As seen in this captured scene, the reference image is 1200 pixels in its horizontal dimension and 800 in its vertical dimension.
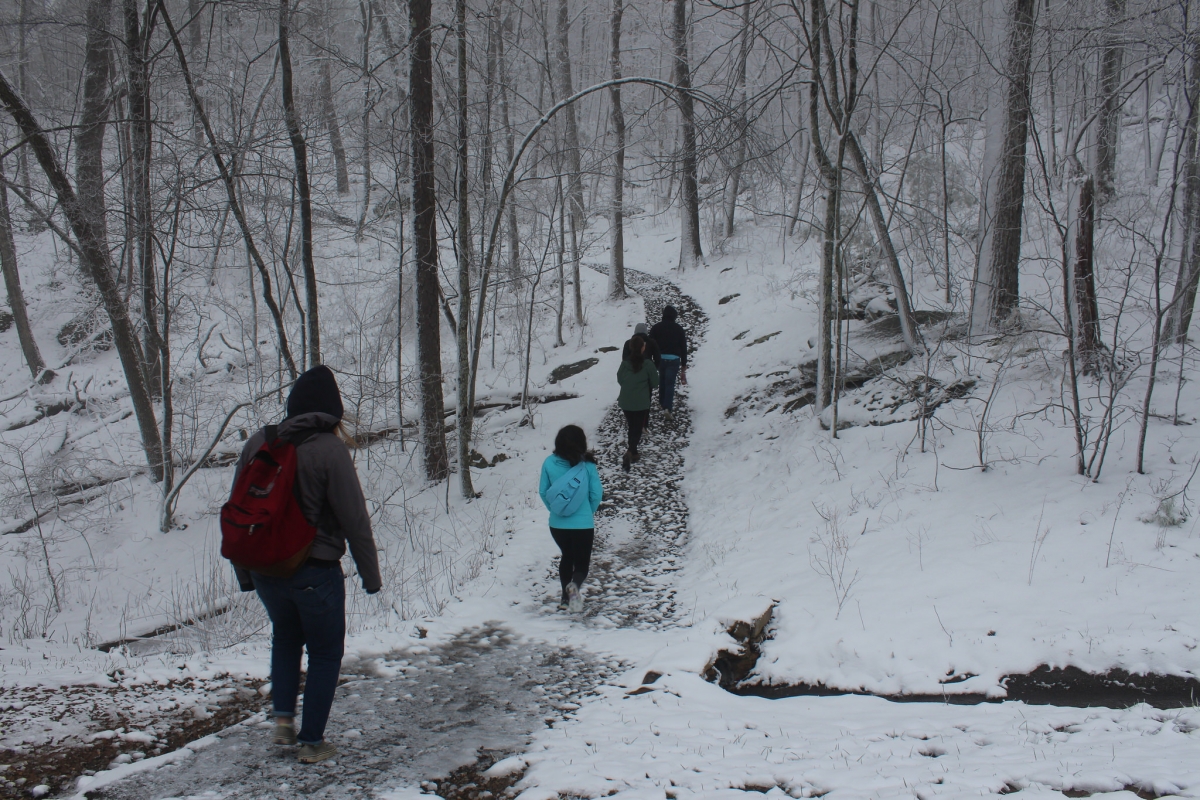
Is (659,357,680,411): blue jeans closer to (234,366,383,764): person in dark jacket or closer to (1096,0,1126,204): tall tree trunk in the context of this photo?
(1096,0,1126,204): tall tree trunk

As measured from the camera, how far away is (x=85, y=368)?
19891 millimetres

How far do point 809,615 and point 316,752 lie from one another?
374 centimetres

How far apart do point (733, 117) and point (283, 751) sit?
7752 mm

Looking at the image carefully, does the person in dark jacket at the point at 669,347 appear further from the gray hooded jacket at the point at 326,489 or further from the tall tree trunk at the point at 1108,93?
the gray hooded jacket at the point at 326,489

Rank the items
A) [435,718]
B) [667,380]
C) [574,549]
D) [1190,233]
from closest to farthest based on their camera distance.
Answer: [435,718] → [574,549] → [1190,233] → [667,380]

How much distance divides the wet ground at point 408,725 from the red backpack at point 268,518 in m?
0.94

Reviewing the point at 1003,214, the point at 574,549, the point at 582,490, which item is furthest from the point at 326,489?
the point at 1003,214

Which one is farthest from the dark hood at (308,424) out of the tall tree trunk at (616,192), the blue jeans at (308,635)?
the tall tree trunk at (616,192)

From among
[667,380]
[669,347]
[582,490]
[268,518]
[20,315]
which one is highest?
[20,315]

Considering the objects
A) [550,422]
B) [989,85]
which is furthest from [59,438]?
[989,85]

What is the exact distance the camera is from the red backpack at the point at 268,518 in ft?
9.18

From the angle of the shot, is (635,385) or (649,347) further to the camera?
(649,347)

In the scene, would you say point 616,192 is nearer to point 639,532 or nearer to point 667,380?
point 667,380

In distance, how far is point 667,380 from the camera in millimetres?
11734
